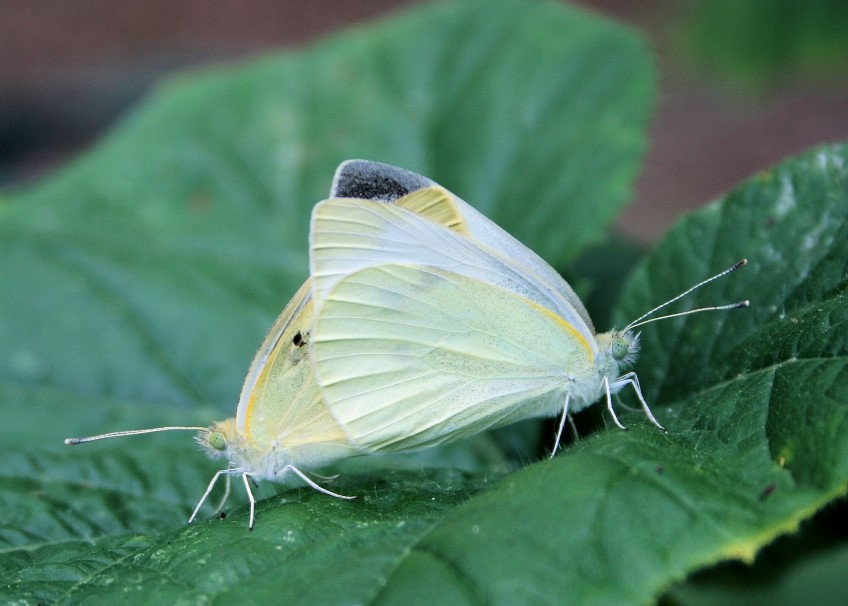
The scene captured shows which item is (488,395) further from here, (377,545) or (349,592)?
(349,592)

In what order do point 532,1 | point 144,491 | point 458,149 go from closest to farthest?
point 144,491
point 458,149
point 532,1

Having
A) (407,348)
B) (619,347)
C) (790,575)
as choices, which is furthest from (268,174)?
(790,575)

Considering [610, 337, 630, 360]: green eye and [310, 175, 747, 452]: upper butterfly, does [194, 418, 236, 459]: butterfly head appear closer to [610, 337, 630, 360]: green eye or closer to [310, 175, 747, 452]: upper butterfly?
[310, 175, 747, 452]: upper butterfly

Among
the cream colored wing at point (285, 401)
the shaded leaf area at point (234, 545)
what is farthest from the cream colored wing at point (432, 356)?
the shaded leaf area at point (234, 545)

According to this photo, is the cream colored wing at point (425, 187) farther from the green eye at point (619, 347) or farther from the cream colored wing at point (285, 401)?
the cream colored wing at point (285, 401)

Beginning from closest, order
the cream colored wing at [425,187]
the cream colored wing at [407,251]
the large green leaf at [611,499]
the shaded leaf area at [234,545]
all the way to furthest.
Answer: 1. the large green leaf at [611,499]
2. the shaded leaf area at [234,545]
3. the cream colored wing at [407,251]
4. the cream colored wing at [425,187]

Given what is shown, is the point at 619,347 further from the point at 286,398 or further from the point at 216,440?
the point at 216,440

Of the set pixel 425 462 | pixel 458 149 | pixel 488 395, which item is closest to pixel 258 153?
pixel 458 149
